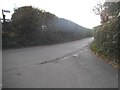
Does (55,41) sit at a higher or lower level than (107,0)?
lower

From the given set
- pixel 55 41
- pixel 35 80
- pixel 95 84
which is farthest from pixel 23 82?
pixel 55 41

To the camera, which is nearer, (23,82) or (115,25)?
(23,82)

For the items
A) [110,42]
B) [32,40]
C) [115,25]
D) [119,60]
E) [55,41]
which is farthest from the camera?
[55,41]

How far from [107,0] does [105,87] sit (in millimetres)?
9090

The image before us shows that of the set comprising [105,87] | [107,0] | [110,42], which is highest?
[107,0]

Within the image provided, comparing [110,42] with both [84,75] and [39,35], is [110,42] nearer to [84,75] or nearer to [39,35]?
[84,75]

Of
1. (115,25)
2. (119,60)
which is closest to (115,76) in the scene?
(119,60)

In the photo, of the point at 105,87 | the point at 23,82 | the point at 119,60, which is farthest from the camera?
the point at 119,60

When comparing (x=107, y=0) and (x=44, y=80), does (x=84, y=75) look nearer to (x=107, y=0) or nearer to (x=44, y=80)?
(x=44, y=80)

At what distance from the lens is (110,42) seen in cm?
1369

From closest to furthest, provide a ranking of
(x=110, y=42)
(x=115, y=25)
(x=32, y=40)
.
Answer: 1. (x=115, y=25)
2. (x=110, y=42)
3. (x=32, y=40)

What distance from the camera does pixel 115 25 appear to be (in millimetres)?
12852

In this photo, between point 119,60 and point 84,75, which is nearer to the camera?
point 84,75

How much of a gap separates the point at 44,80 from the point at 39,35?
62.0ft
